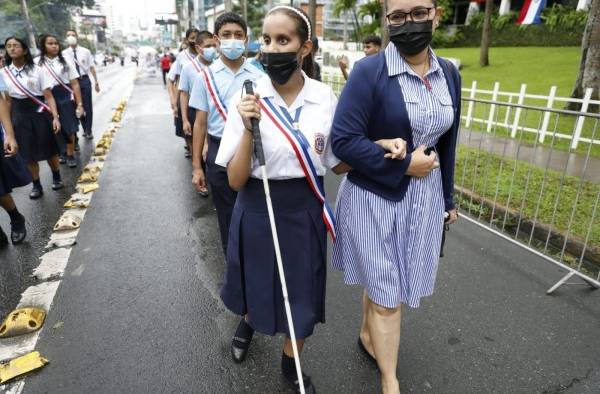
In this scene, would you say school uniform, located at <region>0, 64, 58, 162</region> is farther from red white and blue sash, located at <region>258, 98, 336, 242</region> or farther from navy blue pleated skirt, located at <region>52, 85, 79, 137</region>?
red white and blue sash, located at <region>258, 98, 336, 242</region>

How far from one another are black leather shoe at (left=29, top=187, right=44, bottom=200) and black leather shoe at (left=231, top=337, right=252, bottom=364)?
13.2 feet

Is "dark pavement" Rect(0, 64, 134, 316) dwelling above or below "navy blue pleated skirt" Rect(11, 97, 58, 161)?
below

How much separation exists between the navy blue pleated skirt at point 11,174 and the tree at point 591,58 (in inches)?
406

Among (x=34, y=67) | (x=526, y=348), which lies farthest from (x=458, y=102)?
(x=34, y=67)

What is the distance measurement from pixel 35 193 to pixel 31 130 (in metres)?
0.78

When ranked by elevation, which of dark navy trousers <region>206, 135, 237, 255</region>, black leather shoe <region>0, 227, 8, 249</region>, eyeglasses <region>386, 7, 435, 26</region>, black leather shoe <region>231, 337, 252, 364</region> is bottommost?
black leather shoe <region>0, 227, 8, 249</region>

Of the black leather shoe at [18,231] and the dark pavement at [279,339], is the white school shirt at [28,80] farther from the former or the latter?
the dark pavement at [279,339]

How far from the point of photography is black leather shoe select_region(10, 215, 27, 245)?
13.5ft

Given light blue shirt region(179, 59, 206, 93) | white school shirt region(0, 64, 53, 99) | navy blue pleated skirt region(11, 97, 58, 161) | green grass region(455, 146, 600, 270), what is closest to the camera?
green grass region(455, 146, 600, 270)

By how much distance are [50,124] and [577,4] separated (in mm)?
34743

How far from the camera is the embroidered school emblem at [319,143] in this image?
1969mm

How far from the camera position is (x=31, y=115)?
5.45 metres

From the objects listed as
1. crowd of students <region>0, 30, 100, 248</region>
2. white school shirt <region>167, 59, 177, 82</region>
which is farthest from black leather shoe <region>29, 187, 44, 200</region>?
white school shirt <region>167, 59, 177, 82</region>

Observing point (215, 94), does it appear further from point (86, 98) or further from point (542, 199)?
point (86, 98)
